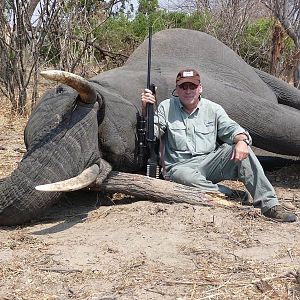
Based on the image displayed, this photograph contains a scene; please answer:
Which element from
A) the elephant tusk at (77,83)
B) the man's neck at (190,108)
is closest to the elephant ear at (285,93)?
the man's neck at (190,108)

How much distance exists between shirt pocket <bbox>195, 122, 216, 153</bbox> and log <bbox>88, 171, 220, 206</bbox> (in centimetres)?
45

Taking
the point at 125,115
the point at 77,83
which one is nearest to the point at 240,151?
the point at 125,115

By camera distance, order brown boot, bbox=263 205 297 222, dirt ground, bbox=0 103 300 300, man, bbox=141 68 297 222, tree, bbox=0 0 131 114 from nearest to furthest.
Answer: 1. dirt ground, bbox=0 103 300 300
2. brown boot, bbox=263 205 297 222
3. man, bbox=141 68 297 222
4. tree, bbox=0 0 131 114

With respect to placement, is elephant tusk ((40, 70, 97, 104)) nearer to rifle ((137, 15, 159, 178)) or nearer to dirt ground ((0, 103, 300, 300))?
rifle ((137, 15, 159, 178))

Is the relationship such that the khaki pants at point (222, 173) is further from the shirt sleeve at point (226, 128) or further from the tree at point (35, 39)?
the tree at point (35, 39)

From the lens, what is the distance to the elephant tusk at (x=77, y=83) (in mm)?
3676

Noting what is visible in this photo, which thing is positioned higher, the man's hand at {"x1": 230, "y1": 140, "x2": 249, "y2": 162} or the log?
the man's hand at {"x1": 230, "y1": 140, "x2": 249, "y2": 162}

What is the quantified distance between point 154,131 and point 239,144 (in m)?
0.62

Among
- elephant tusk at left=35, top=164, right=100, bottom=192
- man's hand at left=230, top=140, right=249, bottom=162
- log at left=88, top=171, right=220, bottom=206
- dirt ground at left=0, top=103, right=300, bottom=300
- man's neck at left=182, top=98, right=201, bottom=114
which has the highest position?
man's neck at left=182, top=98, right=201, bottom=114

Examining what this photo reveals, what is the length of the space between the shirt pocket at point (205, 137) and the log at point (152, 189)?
17.7 inches

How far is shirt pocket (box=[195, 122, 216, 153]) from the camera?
15.6 feet

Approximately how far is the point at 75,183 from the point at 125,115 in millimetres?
890

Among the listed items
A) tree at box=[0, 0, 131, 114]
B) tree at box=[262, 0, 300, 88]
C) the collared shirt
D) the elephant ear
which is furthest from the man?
tree at box=[262, 0, 300, 88]

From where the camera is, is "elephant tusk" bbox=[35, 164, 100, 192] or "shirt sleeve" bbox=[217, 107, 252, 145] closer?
"elephant tusk" bbox=[35, 164, 100, 192]
